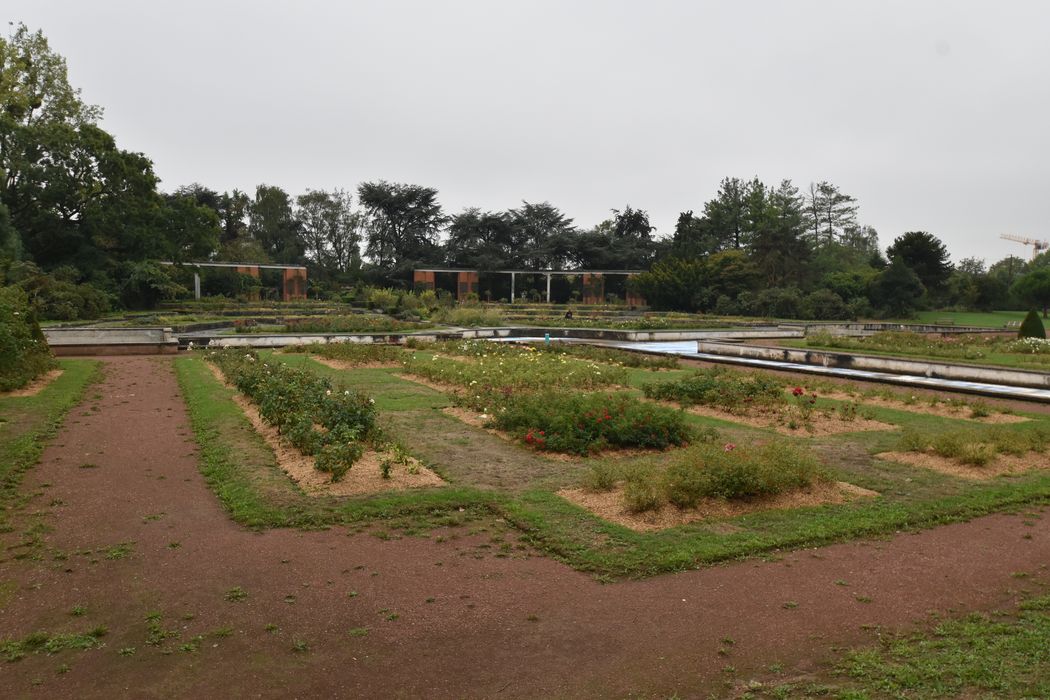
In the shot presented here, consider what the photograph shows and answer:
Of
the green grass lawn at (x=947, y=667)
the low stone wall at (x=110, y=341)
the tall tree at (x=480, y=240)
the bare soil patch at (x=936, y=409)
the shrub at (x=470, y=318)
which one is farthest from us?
the tall tree at (x=480, y=240)

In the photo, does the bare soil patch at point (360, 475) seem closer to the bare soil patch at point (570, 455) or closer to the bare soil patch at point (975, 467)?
the bare soil patch at point (570, 455)

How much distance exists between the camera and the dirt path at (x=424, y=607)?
134 inches

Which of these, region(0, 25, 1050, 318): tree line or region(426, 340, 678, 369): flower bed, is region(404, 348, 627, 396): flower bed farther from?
region(0, 25, 1050, 318): tree line

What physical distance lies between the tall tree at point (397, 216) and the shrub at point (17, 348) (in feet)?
141

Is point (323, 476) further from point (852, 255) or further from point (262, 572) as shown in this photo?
point (852, 255)

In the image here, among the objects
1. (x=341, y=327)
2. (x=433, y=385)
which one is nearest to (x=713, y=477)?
(x=433, y=385)

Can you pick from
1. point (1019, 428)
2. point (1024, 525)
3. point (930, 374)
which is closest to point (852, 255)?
point (930, 374)

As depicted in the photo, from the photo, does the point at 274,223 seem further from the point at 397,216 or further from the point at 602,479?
the point at 602,479

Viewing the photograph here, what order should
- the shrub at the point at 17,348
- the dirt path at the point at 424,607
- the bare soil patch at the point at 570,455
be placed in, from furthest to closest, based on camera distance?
the shrub at the point at 17,348, the bare soil patch at the point at 570,455, the dirt path at the point at 424,607

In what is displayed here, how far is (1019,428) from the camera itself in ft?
30.2

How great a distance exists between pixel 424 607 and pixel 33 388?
10.8 meters

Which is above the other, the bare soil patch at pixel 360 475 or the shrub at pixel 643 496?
the shrub at pixel 643 496

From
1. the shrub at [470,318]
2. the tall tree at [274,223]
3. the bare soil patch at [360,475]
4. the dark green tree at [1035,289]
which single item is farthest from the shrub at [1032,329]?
the tall tree at [274,223]

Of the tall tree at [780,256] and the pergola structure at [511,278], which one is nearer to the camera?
the tall tree at [780,256]
